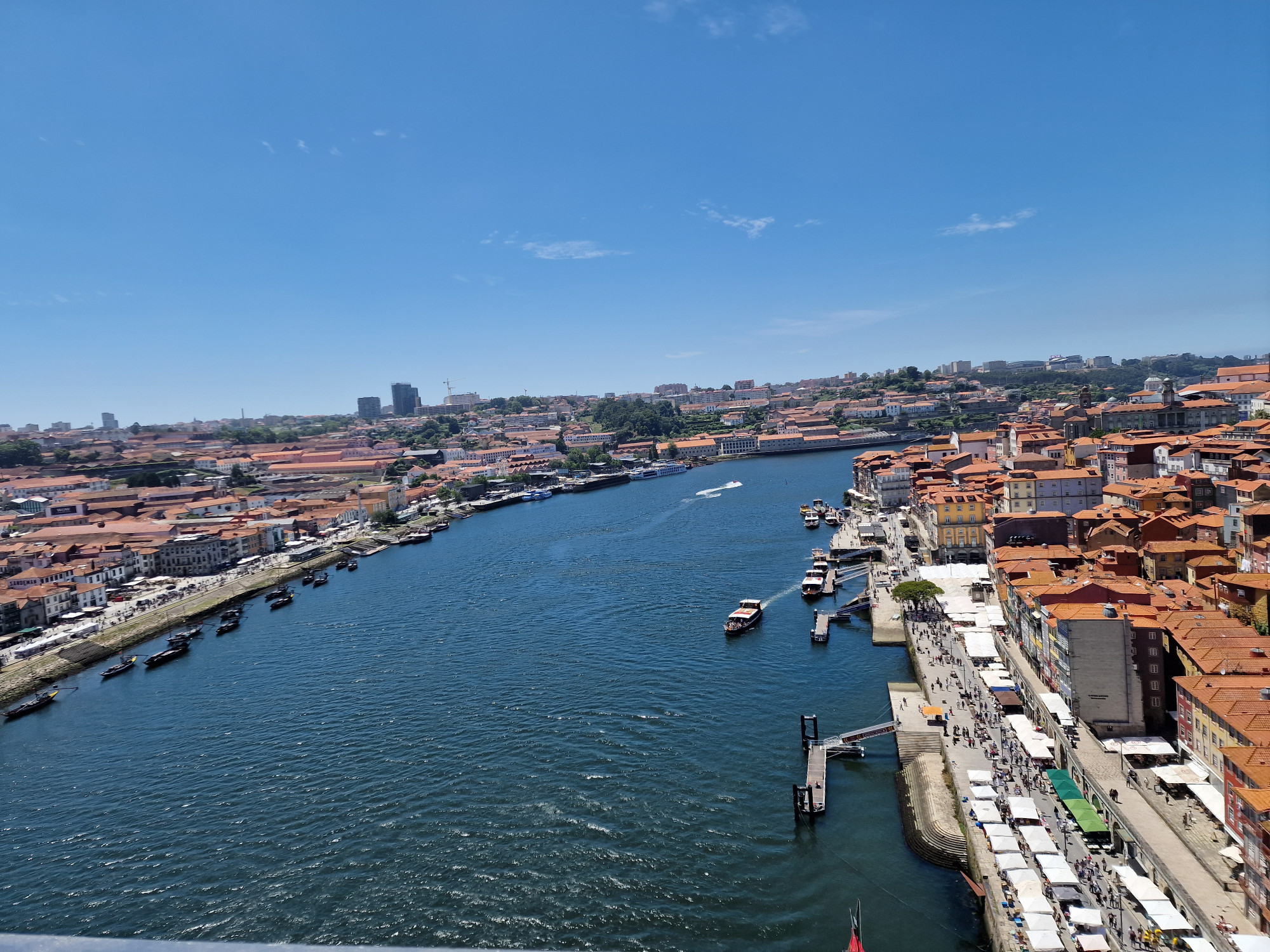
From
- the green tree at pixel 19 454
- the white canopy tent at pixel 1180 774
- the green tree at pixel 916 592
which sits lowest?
the white canopy tent at pixel 1180 774

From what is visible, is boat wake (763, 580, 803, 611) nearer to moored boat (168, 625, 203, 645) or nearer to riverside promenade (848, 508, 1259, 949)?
riverside promenade (848, 508, 1259, 949)

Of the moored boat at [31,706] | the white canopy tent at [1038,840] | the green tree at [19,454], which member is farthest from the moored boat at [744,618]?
the green tree at [19,454]

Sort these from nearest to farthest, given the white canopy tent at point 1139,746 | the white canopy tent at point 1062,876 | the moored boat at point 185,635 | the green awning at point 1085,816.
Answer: the white canopy tent at point 1062,876 < the green awning at point 1085,816 < the white canopy tent at point 1139,746 < the moored boat at point 185,635

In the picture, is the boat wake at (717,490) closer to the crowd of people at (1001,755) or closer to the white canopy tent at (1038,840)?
the crowd of people at (1001,755)

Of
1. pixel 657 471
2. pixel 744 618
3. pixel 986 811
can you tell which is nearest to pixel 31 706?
pixel 744 618

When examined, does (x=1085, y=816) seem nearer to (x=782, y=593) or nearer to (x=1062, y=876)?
(x=1062, y=876)

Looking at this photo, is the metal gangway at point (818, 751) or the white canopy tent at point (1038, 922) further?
the metal gangway at point (818, 751)

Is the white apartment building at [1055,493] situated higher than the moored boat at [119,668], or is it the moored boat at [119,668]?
the white apartment building at [1055,493]
